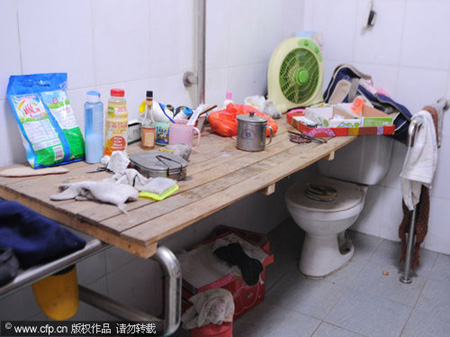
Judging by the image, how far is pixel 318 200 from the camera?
7.60 ft

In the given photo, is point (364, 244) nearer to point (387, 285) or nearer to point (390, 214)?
point (390, 214)

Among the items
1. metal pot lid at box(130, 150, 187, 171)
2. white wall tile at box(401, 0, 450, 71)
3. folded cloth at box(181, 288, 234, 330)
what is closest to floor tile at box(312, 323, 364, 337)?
folded cloth at box(181, 288, 234, 330)

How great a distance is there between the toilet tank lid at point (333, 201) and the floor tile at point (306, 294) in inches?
14.6

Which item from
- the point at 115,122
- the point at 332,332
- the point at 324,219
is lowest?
the point at 332,332

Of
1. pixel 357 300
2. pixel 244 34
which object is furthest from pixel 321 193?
pixel 244 34

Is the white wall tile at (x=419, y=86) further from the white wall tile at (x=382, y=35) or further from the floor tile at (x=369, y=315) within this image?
the floor tile at (x=369, y=315)

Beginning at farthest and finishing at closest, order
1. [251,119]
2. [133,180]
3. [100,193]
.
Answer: [251,119], [133,180], [100,193]

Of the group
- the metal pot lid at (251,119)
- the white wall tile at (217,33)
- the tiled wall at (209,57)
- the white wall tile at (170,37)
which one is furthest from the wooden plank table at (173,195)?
the white wall tile at (217,33)

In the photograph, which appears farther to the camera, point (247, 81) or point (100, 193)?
point (247, 81)

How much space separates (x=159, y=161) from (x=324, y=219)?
1.07 metres

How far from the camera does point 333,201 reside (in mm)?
2311

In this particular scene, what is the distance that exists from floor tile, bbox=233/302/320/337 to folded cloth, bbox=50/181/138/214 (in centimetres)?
99

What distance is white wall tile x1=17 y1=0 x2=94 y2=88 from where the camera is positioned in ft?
4.51

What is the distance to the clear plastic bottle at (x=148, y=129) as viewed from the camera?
1.65 meters
